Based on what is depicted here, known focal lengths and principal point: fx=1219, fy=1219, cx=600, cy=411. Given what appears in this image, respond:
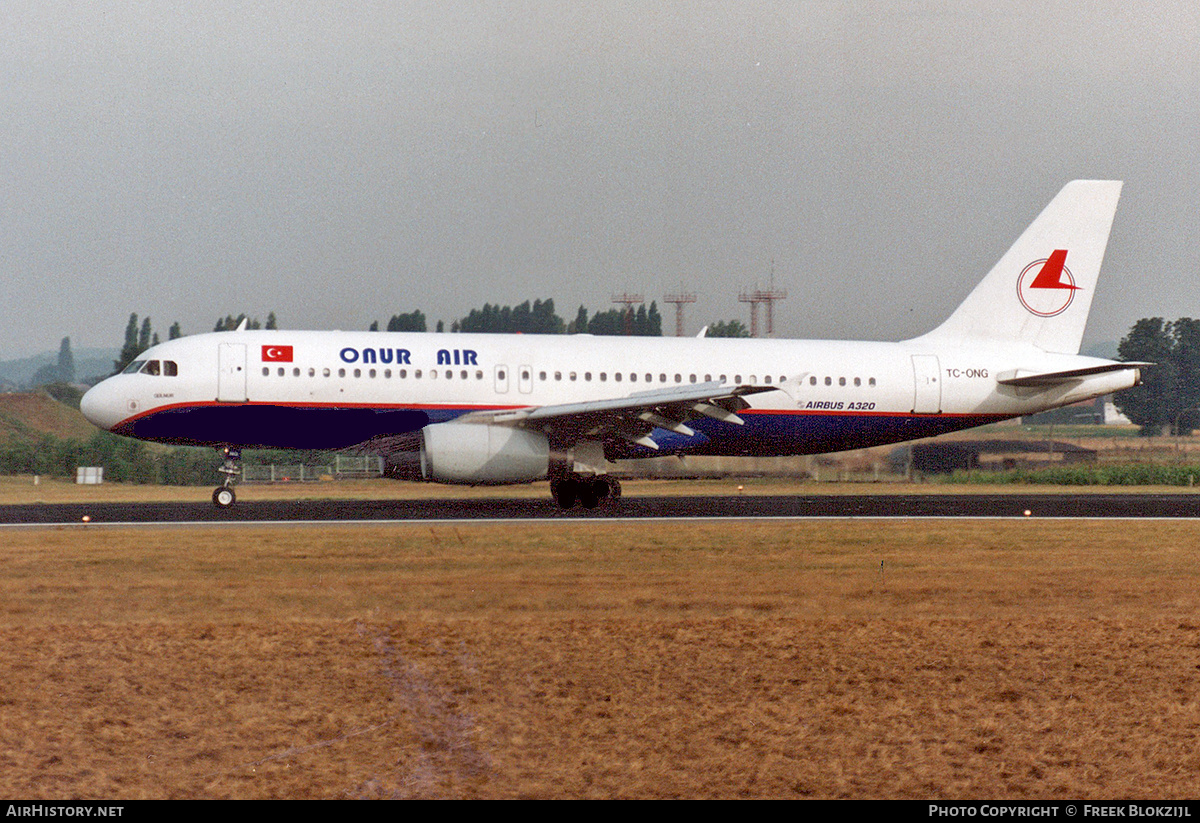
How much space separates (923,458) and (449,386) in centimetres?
1693

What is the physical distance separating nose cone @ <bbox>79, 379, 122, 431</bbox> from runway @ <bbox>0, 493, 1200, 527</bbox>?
199 cm

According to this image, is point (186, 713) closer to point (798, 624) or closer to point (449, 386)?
point (798, 624)

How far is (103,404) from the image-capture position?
26.8 m

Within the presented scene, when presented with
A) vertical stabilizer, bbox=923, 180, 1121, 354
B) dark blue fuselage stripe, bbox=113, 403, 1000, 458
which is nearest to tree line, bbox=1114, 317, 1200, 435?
vertical stabilizer, bbox=923, 180, 1121, 354

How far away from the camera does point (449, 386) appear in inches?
1078

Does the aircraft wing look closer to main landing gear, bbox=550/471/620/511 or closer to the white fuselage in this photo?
main landing gear, bbox=550/471/620/511

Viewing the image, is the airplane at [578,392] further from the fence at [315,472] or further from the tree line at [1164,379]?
the tree line at [1164,379]

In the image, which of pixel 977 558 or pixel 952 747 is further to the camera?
pixel 977 558

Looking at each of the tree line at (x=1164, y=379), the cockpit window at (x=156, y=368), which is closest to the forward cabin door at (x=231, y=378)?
the cockpit window at (x=156, y=368)

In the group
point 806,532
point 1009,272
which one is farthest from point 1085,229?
point 806,532

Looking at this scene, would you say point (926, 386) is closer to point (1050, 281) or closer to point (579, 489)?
point (1050, 281)

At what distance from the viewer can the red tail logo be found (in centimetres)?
3203

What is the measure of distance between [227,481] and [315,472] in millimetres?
11260

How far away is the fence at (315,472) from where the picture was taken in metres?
35.7
